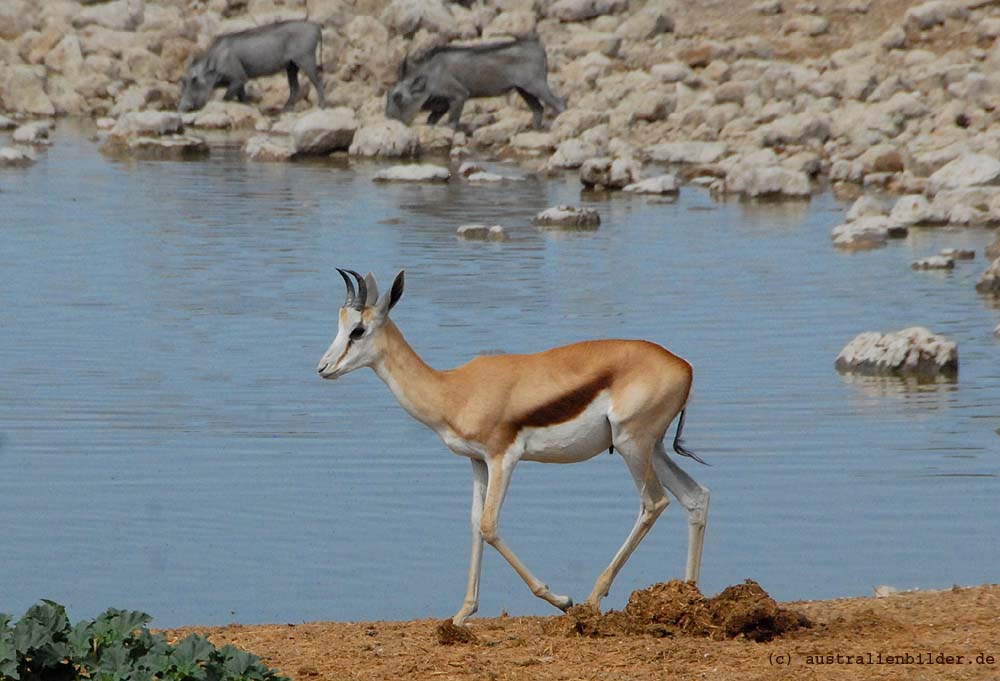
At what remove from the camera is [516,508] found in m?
9.38

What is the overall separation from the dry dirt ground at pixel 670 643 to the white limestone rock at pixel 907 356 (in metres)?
6.15

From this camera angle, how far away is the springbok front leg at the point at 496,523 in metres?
6.80

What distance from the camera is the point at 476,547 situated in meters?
6.98

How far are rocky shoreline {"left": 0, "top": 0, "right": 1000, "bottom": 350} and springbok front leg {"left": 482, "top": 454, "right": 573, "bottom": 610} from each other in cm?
1155

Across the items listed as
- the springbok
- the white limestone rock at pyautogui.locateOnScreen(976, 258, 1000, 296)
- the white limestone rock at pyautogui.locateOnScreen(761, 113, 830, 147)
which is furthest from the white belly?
the white limestone rock at pyautogui.locateOnScreen(761, 113, 830, 147)

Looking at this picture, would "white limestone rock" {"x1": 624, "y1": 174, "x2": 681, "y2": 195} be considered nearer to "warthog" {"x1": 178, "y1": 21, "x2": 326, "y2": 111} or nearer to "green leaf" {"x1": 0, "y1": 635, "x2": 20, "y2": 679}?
"warthog" {"x1": 178, "y1": 21, "x2": 326, "y2": 111}

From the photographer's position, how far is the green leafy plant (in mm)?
5188

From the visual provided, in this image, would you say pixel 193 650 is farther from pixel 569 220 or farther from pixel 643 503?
pixel 569 220

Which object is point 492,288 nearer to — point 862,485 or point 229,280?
point 229,280

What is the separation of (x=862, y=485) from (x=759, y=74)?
69.4 feet

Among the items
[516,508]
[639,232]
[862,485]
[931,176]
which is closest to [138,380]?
[516,508]

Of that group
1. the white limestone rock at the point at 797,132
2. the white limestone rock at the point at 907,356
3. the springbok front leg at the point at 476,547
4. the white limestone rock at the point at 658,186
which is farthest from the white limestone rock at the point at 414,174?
the springbok front leg at the point at 476,547

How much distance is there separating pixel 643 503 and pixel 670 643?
0.88 m

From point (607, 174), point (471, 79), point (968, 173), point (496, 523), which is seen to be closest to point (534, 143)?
point (471, 79)
